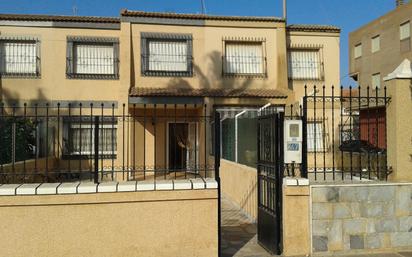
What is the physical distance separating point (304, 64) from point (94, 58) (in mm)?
8984

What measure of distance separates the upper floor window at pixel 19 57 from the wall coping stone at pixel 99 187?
11397 mm

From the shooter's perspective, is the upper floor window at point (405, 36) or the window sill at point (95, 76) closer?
the window sill at point (95, 76)

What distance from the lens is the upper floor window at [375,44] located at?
32469mm

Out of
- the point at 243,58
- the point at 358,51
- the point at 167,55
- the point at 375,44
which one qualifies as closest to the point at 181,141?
the point at 167,55

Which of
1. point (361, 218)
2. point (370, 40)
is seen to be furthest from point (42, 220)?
point (370, 40)

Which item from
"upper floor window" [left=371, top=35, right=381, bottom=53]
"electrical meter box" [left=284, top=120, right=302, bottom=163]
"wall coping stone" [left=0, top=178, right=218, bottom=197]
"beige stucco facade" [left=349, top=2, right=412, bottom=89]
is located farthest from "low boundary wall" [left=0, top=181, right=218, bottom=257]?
"upper floor window" [left=371, top=35, right=381, bottom=53]

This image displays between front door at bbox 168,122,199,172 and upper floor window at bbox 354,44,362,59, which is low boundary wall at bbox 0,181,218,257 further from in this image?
upper floor window at bbox 354,44,362,59

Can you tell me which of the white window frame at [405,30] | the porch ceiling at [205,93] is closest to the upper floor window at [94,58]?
the porch ceiling at [205,93]

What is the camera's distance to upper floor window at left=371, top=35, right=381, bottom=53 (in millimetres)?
32469

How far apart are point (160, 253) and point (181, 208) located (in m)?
0.68

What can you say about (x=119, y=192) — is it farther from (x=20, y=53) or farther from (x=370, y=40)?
(x=370, y=40)

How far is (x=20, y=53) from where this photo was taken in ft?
51.0

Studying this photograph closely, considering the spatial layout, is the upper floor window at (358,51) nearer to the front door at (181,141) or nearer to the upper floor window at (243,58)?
the upper floor window at (243,58)

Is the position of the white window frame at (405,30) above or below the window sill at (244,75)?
above
